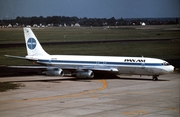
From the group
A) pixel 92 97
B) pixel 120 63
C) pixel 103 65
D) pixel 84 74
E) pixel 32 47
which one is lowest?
pixel 92 97

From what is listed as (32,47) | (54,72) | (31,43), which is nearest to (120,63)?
(54,72)

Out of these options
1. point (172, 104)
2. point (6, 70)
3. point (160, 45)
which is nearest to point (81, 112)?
point (172, 104)

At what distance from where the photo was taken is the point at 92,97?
44812 millimetres

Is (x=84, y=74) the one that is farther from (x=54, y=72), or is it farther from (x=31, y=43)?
(x=31, y=43)

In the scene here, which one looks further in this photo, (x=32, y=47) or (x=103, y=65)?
(x=32, y=47)

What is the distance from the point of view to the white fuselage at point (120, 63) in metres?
58.9

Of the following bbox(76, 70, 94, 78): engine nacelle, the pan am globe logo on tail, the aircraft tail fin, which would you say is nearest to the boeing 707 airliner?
bbox(76, 70, 94, 78): engine nacelle

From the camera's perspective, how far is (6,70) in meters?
73.5

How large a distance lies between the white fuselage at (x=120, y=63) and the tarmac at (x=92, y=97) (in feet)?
5.08

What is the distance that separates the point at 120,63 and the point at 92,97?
16767 mm

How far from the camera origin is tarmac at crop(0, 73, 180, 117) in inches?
1420

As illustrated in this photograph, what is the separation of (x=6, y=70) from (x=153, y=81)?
27.4 meters

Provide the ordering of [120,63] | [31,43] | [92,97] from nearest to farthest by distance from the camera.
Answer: [92,97] → [120,63] → [31,43]

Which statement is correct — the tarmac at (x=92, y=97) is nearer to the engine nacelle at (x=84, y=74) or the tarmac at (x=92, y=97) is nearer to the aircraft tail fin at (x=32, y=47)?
the engine nacelle at (x=84, y=74)
